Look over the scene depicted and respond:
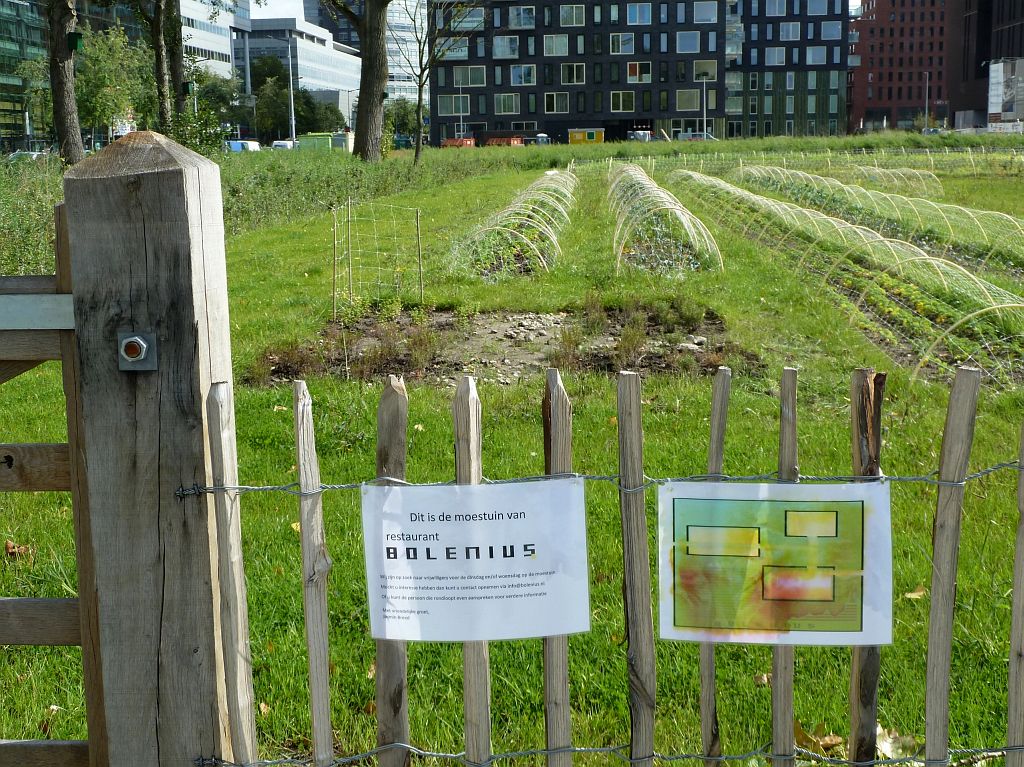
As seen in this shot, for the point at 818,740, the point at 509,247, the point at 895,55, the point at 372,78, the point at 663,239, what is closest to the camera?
the point at 818,740

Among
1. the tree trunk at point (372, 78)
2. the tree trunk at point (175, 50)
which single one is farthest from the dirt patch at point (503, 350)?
the tree trunk at point (372, 78)

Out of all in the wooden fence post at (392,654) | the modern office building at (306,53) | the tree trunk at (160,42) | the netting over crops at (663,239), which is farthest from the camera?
the modern office building at (306,53)

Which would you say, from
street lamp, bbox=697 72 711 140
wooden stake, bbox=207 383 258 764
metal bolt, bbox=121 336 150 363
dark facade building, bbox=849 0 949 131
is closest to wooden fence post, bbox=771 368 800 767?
wooden stake, bbox=207 383 258 764

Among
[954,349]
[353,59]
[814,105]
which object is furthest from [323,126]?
[954,349]

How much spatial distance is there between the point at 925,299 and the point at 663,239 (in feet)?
13.2

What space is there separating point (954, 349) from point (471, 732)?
782cm

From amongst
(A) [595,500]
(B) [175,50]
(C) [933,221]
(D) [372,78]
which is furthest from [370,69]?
(A) [595,500]

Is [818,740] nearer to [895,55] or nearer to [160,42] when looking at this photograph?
[160,42]

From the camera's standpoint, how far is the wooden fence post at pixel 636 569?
8.21 feet

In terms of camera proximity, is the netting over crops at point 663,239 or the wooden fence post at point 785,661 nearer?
the wooden fence post at point 785,661

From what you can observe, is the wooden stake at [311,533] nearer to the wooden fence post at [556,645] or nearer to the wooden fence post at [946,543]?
the wooden fence post at [556,645]

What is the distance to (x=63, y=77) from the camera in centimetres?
2366

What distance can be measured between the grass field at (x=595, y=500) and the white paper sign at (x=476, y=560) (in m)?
1.15

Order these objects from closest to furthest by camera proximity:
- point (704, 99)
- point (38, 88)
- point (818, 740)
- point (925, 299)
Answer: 1. point (818, 740)
2. point (925, 299)
3. point (38, 88)
4. point (704, 99)
